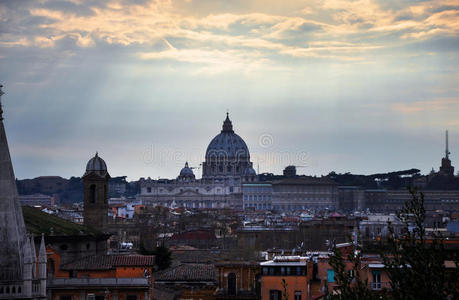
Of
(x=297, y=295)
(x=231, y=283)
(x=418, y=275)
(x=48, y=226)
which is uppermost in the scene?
(x=48, y=226)

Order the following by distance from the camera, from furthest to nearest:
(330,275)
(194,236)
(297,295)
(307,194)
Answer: (307,194) → (194,236) → (330,275) → (297,295)

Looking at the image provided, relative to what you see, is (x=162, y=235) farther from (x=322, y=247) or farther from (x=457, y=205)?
(x=457, y=205)

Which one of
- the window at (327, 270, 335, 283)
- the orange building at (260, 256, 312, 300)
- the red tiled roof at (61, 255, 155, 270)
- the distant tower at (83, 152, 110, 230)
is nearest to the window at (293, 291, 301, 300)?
the orange building at (260, 256, 312, 300)

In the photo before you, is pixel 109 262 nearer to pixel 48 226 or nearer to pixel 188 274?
A: pixel 48 226

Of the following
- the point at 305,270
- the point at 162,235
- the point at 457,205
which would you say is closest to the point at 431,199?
the point at 457,205

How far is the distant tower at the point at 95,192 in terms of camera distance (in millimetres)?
40469

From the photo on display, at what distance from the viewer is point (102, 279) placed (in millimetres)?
27234

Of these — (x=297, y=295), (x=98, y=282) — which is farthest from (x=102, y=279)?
(x=297, y=295)

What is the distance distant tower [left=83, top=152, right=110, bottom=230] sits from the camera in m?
40.5

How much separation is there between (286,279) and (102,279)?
157 inches

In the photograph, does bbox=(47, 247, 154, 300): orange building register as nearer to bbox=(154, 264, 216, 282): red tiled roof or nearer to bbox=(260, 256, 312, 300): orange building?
bbox=(260, 256, 312, 300): orange building

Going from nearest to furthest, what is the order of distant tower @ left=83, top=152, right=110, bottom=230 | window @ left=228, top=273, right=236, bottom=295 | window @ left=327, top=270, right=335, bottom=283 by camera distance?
window @ left=327, top=270, right=335, bottom=283, window @ left=228, top=273, right=236, bottom=295, distant tower @ left=83, top=152, right=110, bottom=230

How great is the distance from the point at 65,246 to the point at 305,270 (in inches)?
296

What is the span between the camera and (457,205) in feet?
581
